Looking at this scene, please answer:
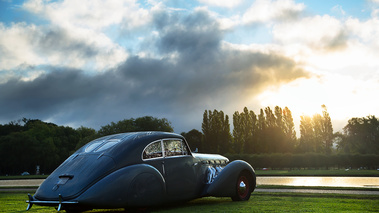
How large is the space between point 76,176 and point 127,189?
1.09 m

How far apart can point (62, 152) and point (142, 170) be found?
7326 cm

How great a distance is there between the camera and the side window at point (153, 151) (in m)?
8.63

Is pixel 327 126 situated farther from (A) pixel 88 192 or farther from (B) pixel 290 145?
(A) pixel 88 192

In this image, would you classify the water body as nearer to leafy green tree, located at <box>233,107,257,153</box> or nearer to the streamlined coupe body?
the streamlined coupe body

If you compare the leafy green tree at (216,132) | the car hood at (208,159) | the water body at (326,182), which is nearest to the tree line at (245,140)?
the leafy green tree at (216,132)

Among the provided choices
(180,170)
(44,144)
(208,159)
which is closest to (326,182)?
(208,159)

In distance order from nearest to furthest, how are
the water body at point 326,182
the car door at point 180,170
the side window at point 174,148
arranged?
the car door at point 180,170 → the side window at point 174,148 → the water body at point 326,182

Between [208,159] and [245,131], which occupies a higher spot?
[245,131]

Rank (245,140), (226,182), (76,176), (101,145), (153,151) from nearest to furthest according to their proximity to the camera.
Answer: (76,176) → (101,145) → (153,151) → (226,182) → (245,140)

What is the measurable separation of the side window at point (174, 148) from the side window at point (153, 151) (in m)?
0.20

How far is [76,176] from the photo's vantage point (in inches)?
304

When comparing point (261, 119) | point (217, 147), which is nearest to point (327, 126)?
point (261, 119)

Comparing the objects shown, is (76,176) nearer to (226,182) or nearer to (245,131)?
(226,182)

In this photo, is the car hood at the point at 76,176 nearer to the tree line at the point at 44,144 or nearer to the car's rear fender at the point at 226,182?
the car's rear fender at the point at 226,182
